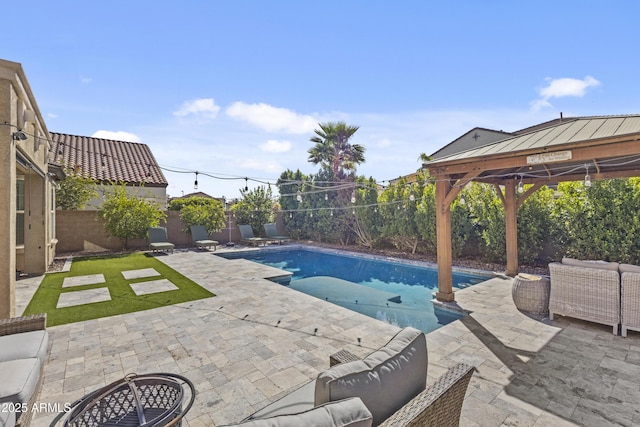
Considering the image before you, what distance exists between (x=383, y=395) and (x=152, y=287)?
6989 millimetres

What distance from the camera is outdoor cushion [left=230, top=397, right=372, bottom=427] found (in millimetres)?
1205

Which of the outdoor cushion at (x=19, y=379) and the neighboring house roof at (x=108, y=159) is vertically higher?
the neighboring house roof at (x=108, y=159)

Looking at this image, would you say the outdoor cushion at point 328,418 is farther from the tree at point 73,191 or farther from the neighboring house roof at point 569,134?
the tree at point 73,191

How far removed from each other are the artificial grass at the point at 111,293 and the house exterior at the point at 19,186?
2.43ft

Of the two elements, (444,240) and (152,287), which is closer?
(444,240)

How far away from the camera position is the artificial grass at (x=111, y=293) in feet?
17.5

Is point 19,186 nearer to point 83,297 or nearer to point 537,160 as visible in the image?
point 83,297

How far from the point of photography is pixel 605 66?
830 cm

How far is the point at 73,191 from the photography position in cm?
1300

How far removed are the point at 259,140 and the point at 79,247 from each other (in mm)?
8754

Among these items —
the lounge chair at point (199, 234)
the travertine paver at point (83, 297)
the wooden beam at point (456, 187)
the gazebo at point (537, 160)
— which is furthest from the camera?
the lounge chair at point (199, 234)

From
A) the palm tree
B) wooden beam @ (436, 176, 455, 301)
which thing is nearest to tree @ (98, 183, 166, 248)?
the palm tree

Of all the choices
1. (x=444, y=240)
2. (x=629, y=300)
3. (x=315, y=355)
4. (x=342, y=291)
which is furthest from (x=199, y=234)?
(x=629, y=300)

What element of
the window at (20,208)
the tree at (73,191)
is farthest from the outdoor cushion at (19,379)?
the tree at (73,191)
